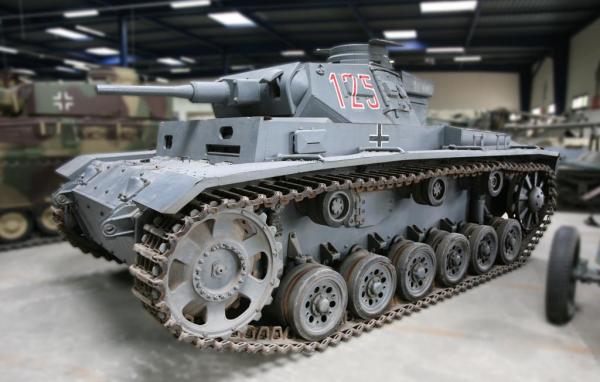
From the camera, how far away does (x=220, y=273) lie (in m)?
3.89

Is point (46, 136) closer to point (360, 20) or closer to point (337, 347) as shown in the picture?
point (337, 347)

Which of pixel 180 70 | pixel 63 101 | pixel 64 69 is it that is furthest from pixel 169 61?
pixel 63 101

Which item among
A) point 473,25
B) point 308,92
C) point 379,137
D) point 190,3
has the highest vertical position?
point 190,3

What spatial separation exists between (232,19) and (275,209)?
14728 mm

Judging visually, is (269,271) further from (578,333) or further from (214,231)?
(578,333)

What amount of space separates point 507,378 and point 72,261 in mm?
6450

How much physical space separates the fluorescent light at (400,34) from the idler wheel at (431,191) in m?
14.2

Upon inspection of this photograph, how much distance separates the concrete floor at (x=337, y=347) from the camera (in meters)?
4.01

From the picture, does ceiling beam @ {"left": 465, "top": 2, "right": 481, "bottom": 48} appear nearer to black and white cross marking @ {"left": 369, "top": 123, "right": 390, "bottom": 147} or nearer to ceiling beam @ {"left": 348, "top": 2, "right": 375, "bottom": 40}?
ceiling beam @ {"left": 348, "top": 2, "right": 375, "bottom": 40}

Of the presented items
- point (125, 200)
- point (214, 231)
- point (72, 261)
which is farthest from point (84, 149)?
point (214, 231)

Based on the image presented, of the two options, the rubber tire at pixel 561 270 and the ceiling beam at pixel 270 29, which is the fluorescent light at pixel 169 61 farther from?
the rubber tire at pixel 561 270

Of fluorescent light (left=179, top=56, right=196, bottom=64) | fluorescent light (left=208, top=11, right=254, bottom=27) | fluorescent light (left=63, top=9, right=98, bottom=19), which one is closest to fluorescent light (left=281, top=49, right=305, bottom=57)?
fluorescent light (left=208, top=11, right=254, bottom=27)

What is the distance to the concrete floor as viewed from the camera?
13.2 ft

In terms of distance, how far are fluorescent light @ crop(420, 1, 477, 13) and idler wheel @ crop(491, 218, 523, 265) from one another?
10.1 meters
